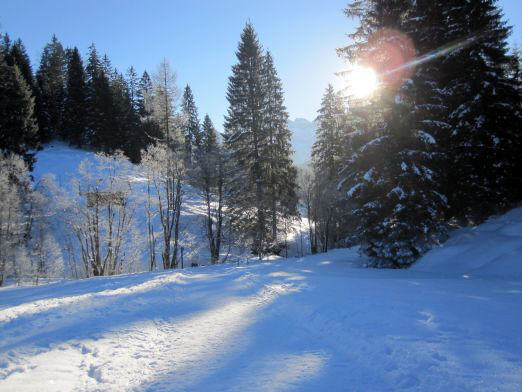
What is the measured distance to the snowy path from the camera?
3.64m

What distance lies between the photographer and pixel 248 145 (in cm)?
2464

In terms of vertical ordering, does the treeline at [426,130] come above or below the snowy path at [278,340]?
above

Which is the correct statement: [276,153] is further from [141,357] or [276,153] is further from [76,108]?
[76,108]

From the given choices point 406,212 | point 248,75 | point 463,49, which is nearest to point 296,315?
point 406,212

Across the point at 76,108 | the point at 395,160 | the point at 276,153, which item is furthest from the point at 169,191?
the point at 76,108

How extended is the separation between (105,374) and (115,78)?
65563 mm

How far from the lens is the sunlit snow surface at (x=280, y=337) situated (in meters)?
3.66

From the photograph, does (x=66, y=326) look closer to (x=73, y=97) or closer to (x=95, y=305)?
(x=95, y=305)

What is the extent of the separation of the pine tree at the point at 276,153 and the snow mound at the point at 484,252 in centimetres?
1353

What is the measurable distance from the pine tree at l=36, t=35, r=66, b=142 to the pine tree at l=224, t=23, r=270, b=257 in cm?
3730

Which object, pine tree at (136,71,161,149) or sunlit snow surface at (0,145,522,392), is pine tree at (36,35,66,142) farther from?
sunlit snow surface at (0,145,522,392)

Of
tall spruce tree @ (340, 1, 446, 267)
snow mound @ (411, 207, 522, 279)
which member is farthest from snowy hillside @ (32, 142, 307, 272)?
snow mound @ (411, 207, 522, 279)

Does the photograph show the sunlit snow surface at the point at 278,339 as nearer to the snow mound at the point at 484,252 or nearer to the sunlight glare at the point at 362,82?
the snow mound at the point at 484,252

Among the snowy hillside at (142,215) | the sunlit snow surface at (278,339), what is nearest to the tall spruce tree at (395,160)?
the sunlit snow surface at (278,339)
